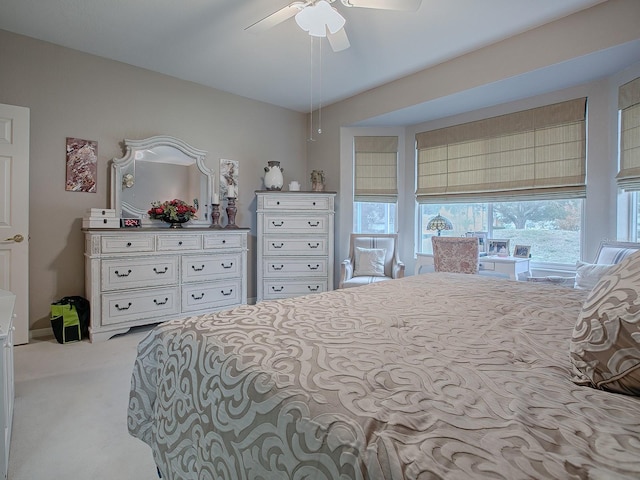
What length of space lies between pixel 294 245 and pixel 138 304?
6.28 ft

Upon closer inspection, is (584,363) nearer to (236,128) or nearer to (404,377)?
(404,377)

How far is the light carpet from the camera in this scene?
60.3 inches

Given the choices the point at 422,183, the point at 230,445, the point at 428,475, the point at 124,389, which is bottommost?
the point at 124,389

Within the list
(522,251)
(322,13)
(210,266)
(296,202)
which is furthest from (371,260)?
(322,13)

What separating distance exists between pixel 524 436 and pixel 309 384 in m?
0.41

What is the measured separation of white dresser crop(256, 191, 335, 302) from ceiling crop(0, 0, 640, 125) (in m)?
1.47

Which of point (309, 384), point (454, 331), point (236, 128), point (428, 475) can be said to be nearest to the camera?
point (428, 475)

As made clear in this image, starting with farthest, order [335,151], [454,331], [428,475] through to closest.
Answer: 1. [335,151]
2. [454,331]
3. [428,475]

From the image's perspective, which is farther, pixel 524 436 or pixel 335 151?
pixel 335 151

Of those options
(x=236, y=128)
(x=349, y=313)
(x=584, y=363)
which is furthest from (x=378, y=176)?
(x=584, y=363)

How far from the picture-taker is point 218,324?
1222mm

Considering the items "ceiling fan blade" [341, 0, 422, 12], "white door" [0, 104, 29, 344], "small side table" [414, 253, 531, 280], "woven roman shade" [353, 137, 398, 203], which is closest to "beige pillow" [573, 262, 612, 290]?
"small side table" [414, 253, 531, 280]

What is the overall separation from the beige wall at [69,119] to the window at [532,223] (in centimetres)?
344

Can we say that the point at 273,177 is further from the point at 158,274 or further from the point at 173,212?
the point at 158,274
